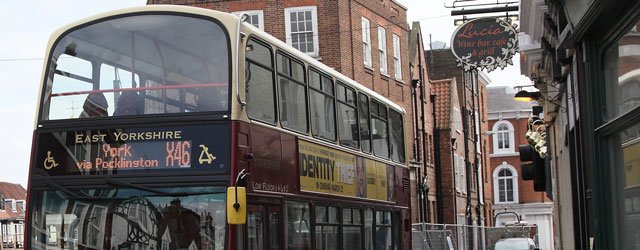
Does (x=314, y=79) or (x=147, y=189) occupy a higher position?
(x=314, y=79)

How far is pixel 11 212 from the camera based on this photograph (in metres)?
140

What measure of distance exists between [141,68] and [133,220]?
1.67m

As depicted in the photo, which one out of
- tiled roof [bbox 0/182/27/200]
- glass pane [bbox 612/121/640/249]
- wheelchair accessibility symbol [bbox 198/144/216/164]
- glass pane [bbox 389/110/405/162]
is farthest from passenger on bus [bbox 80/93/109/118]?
tiled roof [bbox 0/182/27/200]

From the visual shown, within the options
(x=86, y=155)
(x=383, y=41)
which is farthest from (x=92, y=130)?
(x=383, y=41)

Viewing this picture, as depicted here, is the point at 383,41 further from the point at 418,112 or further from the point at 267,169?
the point at 267,169

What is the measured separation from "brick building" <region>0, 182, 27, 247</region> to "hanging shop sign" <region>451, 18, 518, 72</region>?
112699mm

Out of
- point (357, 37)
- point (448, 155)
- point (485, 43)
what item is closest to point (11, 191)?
point (448, 155)

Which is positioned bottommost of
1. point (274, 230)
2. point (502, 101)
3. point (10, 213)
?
point (274, 230)

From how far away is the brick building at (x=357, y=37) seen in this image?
34500 mm

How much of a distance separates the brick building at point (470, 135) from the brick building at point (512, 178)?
276 inches

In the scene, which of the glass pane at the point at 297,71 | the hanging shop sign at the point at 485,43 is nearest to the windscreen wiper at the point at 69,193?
the glass pane at the point at 297,71

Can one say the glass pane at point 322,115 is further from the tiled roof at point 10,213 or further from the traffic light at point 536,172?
the tiled roof at point 10,213

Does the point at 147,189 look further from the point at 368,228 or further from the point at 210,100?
the point at 368,228

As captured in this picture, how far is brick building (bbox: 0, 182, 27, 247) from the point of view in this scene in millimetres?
129600
